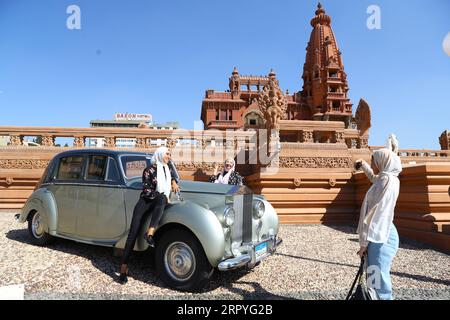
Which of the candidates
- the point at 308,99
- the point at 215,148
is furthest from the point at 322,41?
the point at 215,148

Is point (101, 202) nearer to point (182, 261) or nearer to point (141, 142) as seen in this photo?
point (182, 261)

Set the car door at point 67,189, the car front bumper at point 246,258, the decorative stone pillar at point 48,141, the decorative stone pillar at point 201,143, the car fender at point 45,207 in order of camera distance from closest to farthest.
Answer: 1. the car front bumper at point 246,258
2. the car door at point 67,189
3. the car fender at point 45,207
4. the decorative stone pillar at point 201,143
5. the decorative stone pillar at point 48,141

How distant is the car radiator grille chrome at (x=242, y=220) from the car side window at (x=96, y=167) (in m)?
2.11

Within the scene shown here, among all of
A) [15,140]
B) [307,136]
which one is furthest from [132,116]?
[307,136]

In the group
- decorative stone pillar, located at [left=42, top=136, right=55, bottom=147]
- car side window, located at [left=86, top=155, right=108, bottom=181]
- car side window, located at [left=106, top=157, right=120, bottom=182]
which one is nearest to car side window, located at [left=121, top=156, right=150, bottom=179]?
car side window, located at [left=106, top=157, right=120, bottom=182]

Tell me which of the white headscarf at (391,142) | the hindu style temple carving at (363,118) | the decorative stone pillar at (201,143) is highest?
the hindu style temple carving at (363,118)

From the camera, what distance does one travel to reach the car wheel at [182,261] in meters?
3.00

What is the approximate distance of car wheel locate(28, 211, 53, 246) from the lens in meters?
4.46

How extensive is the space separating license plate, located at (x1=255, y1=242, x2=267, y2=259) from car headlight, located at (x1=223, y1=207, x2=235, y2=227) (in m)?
0.51

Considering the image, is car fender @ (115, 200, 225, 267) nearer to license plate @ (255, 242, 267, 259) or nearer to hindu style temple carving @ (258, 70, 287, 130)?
license plate @ (255, 242, 267, 259)

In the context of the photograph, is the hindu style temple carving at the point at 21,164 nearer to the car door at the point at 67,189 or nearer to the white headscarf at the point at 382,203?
the car door at the point at 67,189

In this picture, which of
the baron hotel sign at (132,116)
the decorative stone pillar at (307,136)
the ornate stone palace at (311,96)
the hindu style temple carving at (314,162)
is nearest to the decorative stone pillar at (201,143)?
the hindu style temple carving at (314,162)

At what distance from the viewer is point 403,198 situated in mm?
5637

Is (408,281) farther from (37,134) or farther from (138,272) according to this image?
(37,134)
